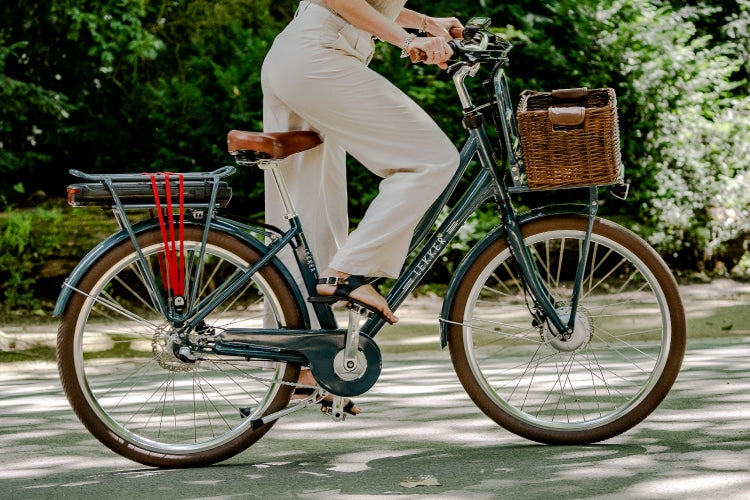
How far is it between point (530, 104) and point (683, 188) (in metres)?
6.06

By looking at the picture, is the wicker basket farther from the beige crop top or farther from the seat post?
the seat post

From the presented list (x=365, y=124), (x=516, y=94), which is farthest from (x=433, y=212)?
(x=516, y=94)

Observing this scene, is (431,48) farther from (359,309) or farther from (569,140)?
(359,309)

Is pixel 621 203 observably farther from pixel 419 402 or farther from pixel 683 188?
pixel 419 402

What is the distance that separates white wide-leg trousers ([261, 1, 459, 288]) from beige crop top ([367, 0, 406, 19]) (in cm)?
11

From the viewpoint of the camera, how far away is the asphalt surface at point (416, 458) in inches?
152

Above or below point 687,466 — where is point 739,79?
above

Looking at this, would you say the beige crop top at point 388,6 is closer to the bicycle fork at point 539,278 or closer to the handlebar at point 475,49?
the handlebar at point 475,49

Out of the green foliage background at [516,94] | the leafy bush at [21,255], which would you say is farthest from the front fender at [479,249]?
the leafy bush at [21,255]

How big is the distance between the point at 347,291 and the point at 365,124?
1.90 feet

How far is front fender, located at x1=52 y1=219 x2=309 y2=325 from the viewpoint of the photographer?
4.13m

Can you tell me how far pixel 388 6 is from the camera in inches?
167

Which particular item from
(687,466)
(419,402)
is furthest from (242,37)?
(687,466)

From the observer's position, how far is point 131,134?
1088cm
